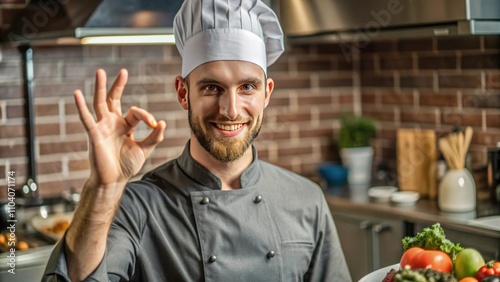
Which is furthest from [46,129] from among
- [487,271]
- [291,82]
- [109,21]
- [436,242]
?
[487,271]

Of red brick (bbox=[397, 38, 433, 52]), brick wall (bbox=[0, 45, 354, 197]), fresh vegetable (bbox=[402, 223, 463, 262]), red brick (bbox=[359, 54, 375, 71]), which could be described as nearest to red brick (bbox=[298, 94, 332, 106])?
brick wall (bbox=[0, 45, 354, 197])

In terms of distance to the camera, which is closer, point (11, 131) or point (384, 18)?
point (384, 18)

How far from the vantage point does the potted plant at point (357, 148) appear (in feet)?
12.5

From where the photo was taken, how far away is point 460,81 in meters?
3.57

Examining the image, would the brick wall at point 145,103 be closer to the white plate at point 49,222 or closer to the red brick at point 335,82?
the red brick at point 335,82

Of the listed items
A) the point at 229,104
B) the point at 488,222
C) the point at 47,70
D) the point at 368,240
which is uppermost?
the point at 47,70

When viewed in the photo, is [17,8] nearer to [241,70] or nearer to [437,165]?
[241,70]

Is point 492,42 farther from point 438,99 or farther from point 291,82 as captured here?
point 291,82

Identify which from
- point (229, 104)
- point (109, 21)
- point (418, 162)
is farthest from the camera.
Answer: point (418, 162)

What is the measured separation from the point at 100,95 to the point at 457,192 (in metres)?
1.96

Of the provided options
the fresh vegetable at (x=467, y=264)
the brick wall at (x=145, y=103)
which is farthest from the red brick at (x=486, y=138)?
the fresh vegetable at (x=467, y=264)

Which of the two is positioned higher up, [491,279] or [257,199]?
[257,199]

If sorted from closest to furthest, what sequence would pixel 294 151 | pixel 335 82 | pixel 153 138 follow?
pixel 153 138 < pixel 294 151 < pixel 335 82

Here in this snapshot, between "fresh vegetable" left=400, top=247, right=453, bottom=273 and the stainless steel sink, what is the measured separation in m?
1.36
